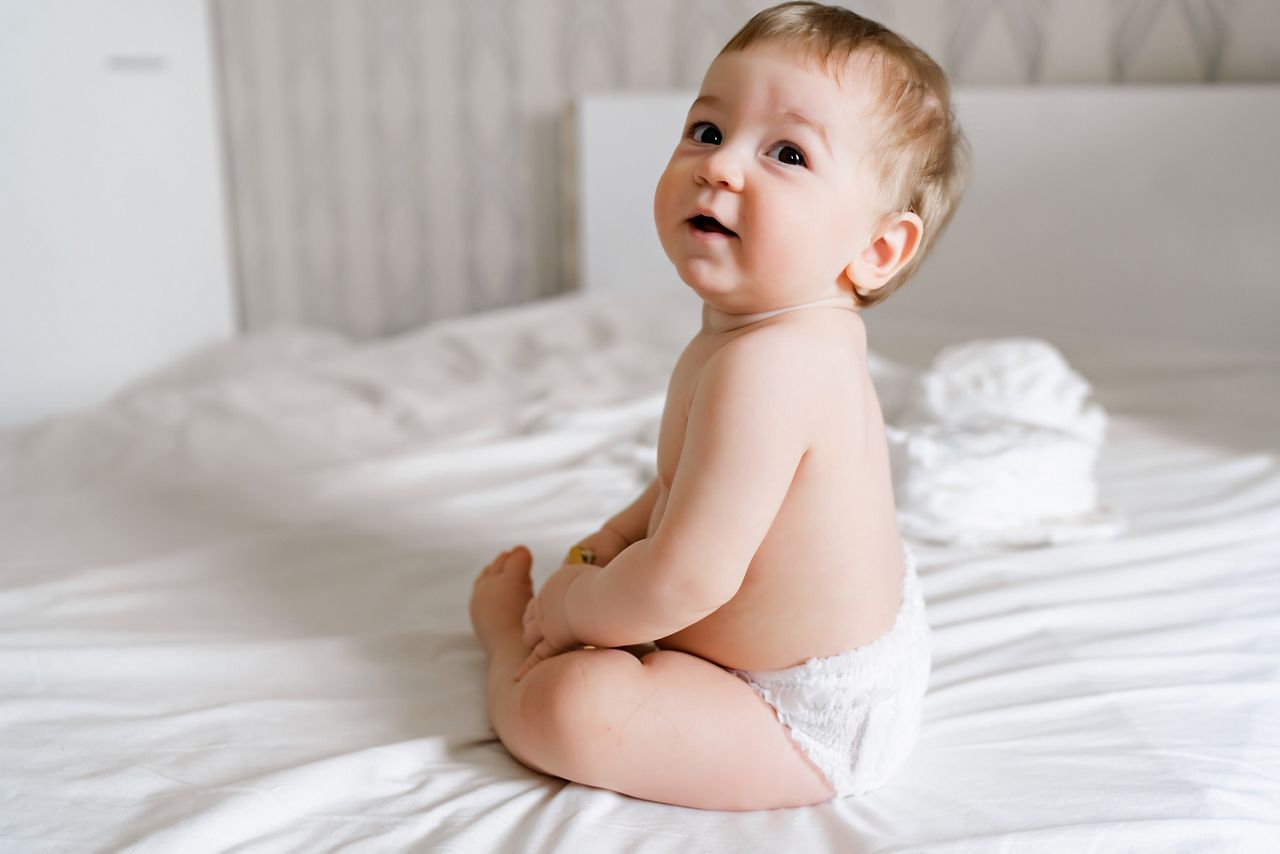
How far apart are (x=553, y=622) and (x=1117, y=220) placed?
1368 mm

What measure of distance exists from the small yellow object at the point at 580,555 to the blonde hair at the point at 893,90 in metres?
0.34

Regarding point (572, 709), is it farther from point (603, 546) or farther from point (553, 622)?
point (603, 546)

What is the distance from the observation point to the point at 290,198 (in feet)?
9.12

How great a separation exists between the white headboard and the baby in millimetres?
1125

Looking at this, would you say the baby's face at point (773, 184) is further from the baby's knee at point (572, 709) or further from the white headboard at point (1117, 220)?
the white headboard at point (1117, 220)

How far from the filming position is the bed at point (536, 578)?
2.36ft

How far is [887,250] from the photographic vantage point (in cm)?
78

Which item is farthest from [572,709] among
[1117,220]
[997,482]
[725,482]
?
[1117,220]

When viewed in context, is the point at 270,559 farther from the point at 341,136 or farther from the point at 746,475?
the point at 341,136

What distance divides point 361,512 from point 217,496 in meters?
0.19

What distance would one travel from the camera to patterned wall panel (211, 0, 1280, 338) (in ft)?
7.92

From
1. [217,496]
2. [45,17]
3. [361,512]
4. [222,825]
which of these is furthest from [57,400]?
[222,825]

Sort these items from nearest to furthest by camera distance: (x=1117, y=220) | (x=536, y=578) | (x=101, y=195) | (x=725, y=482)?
(x=725, y=482)
(x=536, y=578)
(x=1117, y=220)
(x=101, y=195)

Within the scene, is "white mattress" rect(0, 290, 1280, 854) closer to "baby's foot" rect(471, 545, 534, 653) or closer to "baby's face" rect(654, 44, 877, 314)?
"baby's foot" rect(471, 545, 534, 653)
